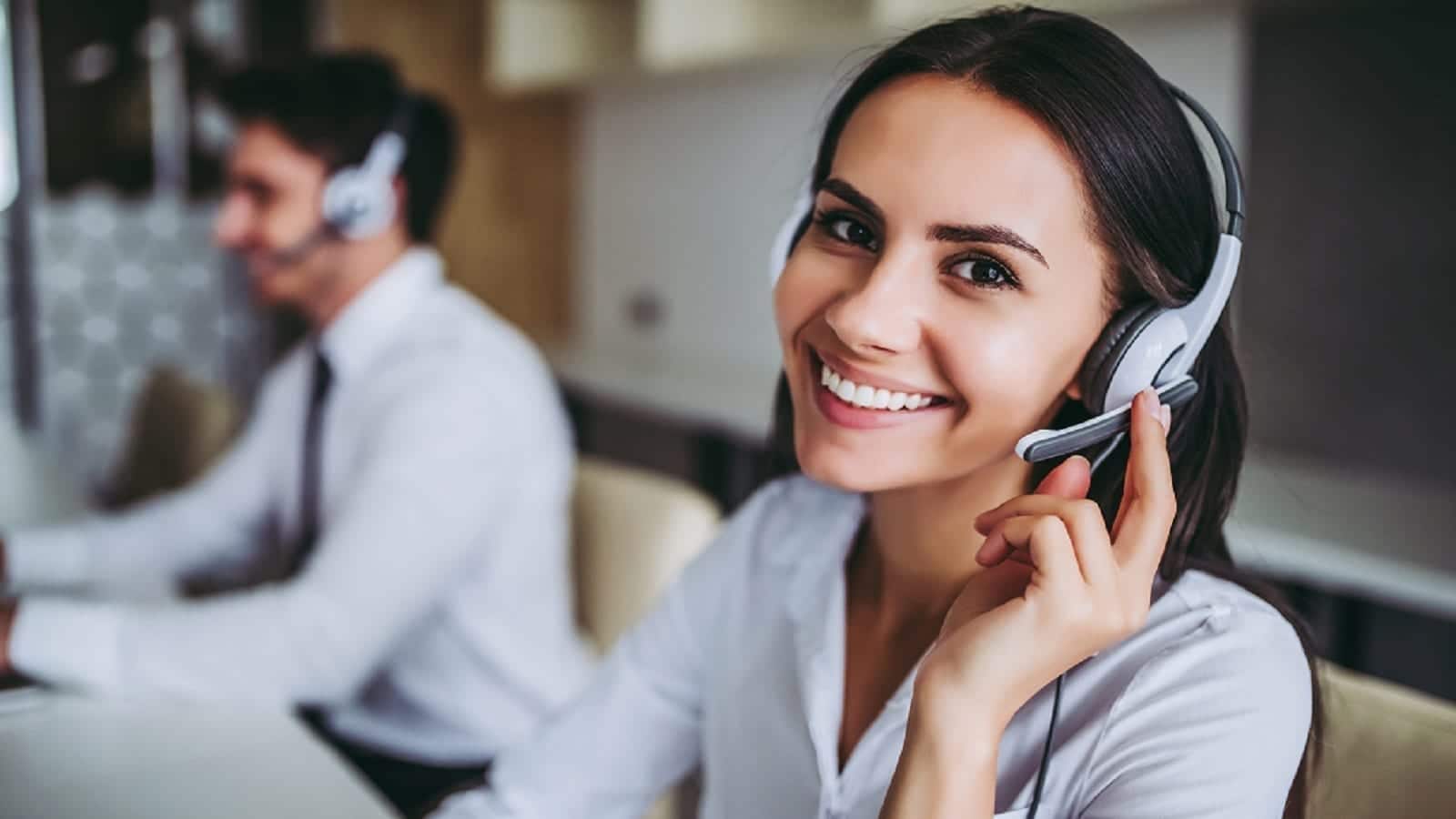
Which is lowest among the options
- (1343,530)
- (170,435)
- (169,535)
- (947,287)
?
(170,435)

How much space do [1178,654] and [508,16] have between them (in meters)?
3.36

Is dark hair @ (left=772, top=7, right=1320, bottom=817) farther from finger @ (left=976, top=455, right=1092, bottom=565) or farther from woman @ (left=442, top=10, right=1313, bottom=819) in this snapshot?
finger @ (left=976, top=455, right=1092, bottom=565)

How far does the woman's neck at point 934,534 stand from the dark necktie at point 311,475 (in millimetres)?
972

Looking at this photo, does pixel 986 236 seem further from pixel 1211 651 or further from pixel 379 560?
pixel 379 560

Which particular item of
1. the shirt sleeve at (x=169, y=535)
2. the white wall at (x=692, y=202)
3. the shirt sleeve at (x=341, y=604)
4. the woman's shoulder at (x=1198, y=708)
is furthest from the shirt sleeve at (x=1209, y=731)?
the white wall at (x=692, y=202)

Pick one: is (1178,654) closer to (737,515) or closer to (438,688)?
(737,515)

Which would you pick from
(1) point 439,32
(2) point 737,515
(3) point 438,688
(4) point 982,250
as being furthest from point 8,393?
(4) point 982,250

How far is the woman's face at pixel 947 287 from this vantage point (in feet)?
2.53

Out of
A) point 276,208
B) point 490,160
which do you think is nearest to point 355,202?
point 276,208

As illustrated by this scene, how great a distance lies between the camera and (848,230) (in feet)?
2.86

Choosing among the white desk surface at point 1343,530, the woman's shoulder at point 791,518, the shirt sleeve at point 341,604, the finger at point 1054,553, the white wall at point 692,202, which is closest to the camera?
the finger at point 1054,553

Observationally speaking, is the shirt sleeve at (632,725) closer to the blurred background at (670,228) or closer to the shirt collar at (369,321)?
the blurred background at (670,228)

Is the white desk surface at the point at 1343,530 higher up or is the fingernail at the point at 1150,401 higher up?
the fingernail at the point at 1150,401

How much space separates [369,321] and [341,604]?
53 cm
